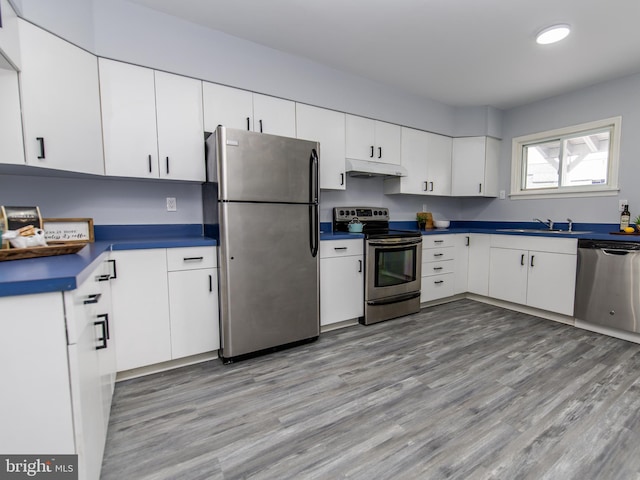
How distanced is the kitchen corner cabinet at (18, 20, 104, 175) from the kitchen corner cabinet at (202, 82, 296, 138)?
735 millimetres

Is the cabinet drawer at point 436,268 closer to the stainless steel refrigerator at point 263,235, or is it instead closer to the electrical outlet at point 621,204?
the stainless steel refrigerator at point 263,235

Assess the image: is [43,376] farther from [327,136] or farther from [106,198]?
[327,136]

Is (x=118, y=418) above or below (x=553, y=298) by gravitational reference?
below

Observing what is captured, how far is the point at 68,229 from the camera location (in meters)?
2.15

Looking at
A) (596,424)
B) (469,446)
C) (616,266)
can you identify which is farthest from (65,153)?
(616,266)

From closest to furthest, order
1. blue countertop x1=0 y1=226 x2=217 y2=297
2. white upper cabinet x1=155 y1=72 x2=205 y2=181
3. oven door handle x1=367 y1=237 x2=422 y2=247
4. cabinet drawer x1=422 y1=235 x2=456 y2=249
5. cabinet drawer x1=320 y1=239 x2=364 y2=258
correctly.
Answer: blue countertop x1=0 y1=226 x2=217 y2=297 < white upper cabinet x1=155 y1=72 x2=205 y2=181 < cabinet drawer x1=320 y1=239 x2=364 y2=258 < oven door handle x1=367 y1=237 x2=422 y2=247 < cabinet drawer x1=422 y1=235 x2=456 y2=249

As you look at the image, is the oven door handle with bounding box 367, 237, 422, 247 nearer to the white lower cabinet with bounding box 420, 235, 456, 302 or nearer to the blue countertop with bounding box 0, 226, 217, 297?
the white lower cabinet with bounding box 420, 235, 456, 302

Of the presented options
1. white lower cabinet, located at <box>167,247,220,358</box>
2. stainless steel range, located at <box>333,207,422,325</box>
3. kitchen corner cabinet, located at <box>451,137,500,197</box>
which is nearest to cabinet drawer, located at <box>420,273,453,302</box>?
stainless steel range, located at <box>333,207,422,325</box>

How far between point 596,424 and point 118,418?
257cm

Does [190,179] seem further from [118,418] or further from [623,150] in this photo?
[623,150]

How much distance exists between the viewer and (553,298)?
3.10 meters

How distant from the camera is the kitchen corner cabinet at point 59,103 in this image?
5.48ft

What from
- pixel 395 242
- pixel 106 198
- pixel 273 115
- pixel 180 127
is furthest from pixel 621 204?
pixel 106 198

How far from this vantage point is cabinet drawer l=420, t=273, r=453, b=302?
3.53 metres
